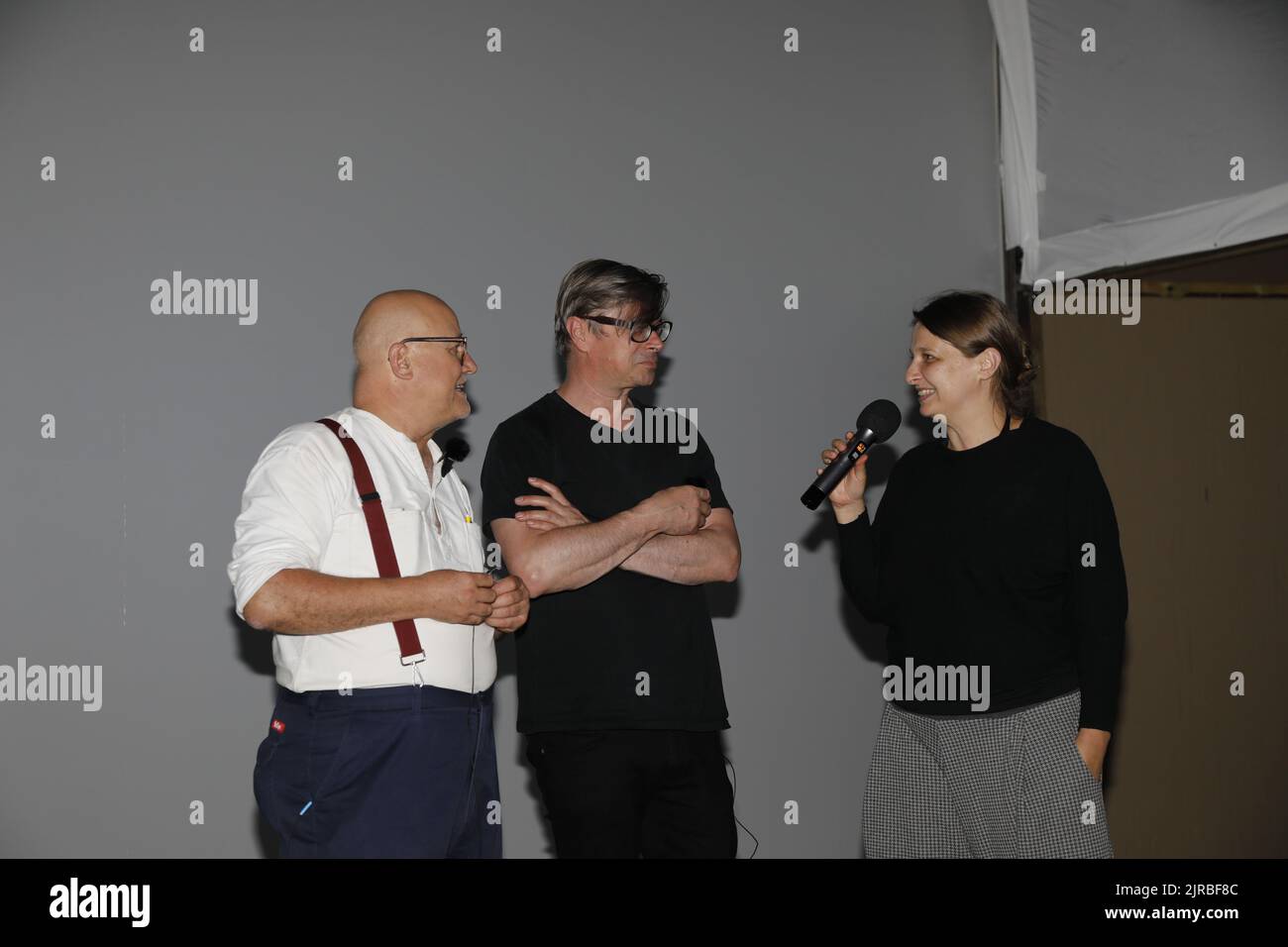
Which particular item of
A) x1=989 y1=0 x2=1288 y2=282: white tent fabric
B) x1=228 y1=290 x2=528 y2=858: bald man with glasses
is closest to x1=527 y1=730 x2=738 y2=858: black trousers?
x1=228 y1=290 x2=528 y2=858: bald man with glasses

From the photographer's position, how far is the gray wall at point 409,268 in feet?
12.0

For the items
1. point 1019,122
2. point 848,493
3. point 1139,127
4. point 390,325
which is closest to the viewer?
point 390,325

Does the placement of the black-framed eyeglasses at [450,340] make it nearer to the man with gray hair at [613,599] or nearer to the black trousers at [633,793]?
the man with gray hair at [613,599]

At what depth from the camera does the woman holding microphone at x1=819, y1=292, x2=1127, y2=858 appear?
2377 millimetres

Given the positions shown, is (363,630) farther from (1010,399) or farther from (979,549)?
(1010,399)

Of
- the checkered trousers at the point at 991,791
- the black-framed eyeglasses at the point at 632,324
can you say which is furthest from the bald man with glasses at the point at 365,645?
the checkered trousers at the point at 991,791

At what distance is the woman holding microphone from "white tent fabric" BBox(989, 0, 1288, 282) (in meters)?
1.50

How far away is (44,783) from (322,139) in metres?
2.16

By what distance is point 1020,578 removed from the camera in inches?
97.0

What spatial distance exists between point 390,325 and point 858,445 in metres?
1.08

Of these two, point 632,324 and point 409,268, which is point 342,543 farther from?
point 409,268

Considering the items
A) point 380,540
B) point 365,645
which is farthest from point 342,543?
point 365,645

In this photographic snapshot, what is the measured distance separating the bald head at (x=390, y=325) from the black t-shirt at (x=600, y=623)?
358 millimetres
